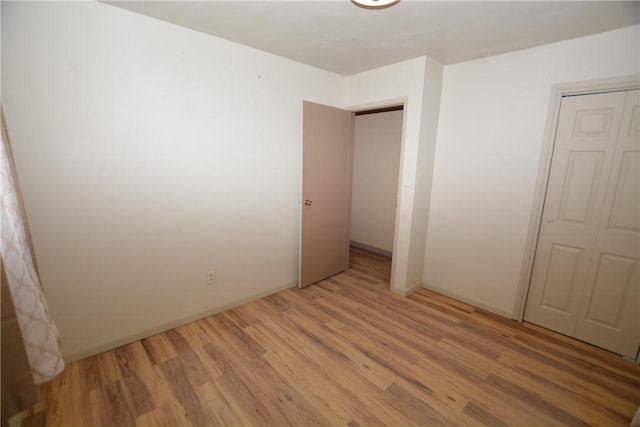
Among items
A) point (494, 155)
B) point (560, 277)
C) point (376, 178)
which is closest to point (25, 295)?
point (494, 155)

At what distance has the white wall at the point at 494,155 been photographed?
2.19m

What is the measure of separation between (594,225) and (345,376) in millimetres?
2225

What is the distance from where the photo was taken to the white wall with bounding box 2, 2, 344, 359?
171 centimetres

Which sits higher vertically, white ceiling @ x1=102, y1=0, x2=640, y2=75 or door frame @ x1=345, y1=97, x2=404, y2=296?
white ceiling @ x1=102, y1=0, x2=640, y2=75

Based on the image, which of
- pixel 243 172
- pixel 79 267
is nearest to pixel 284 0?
pixel 243 172

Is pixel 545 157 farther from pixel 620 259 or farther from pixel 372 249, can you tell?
pixel 372 249

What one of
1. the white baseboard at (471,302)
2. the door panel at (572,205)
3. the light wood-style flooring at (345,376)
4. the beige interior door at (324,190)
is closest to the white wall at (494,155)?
the white baseboard at (471,302)

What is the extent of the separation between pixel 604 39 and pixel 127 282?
389 cm

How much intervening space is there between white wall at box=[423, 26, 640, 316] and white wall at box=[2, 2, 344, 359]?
1.65 metres

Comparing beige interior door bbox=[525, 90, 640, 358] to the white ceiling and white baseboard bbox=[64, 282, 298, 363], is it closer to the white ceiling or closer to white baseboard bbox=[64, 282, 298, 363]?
the white ceiling

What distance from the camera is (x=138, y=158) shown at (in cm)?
204

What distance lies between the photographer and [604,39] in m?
2.05

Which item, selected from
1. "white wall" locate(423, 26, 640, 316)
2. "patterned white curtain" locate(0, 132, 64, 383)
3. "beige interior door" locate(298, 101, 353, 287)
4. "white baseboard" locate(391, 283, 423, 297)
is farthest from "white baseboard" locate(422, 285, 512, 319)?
"patterned white curtain" locate(0, 132, 64, 383)

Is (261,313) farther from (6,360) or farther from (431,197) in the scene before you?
(431,197)
